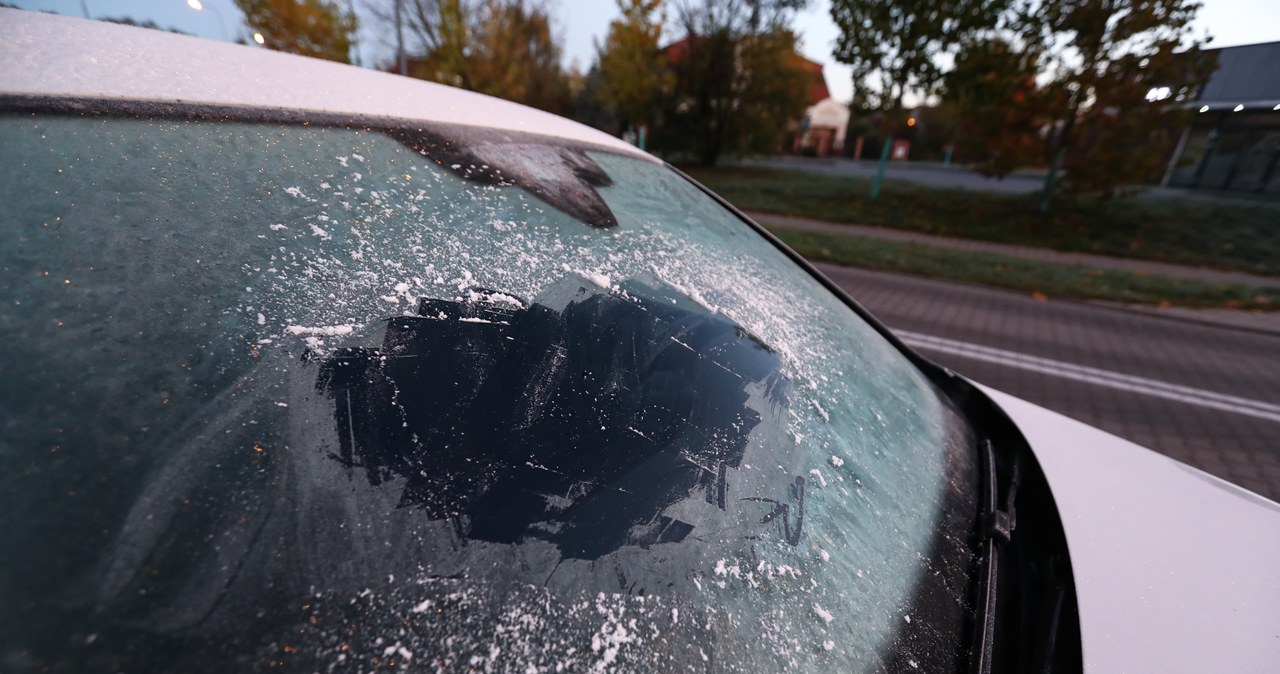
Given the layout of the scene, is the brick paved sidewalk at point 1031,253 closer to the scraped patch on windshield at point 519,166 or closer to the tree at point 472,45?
the scraped patch on windshield at point 519,166

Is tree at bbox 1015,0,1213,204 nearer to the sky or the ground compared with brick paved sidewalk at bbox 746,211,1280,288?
nearer to the sky

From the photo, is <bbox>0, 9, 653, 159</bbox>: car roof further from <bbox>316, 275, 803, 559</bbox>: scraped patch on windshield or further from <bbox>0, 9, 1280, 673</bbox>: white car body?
<bbox>316, 275, 803, 559</bbox>: scraped patch on windshield

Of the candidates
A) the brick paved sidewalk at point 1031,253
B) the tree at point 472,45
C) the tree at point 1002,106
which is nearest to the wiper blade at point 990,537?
the brick paved sidewalk at point 1031,253

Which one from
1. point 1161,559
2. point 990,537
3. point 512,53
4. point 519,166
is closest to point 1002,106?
point 1161,559

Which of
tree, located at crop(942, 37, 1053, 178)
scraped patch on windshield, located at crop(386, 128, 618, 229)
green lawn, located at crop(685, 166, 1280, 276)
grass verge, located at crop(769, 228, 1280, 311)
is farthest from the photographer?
tree, located at crop(942, 37, 1053, 178)

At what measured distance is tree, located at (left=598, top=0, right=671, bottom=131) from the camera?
81.7 feet

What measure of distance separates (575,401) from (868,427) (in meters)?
0.69

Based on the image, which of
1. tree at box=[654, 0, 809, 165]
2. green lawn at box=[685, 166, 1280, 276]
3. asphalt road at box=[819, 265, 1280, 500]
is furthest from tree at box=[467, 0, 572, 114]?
asphalt road at box=[819, 265, 1280, 500]

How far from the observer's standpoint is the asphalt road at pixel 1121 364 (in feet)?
12.4

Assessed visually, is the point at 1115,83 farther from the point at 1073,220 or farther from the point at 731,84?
the point at 731,84

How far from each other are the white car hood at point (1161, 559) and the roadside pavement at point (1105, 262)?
7.67 metres

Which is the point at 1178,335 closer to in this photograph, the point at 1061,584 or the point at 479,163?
the point at 1061,584

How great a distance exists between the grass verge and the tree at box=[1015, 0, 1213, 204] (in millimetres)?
3925

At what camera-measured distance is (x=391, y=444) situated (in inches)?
26.5
